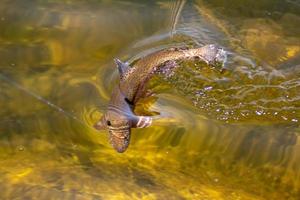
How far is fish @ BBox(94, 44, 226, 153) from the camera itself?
13.6ft

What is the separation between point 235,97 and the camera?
4648mm

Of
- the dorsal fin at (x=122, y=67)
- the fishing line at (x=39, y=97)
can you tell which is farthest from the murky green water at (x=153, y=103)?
the dorsal fin at (x=122, y=67)

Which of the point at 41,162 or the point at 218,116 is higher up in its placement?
the point at 218,116

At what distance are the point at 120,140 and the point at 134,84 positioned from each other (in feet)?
1.76

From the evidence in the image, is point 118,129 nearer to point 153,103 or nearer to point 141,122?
point 141,122

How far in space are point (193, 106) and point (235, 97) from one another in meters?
0.40

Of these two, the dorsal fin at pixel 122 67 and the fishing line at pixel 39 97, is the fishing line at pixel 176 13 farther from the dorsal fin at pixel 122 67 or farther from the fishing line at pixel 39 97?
the fishing line at pixel 39 97

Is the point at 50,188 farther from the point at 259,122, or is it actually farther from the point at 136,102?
the point at 259,122

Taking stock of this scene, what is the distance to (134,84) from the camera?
442cm

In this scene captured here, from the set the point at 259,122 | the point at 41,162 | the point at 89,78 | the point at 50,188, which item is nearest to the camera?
the point at 50,188

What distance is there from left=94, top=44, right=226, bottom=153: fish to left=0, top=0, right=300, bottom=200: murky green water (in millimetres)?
84

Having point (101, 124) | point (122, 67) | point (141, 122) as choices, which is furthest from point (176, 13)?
point (101, 124)

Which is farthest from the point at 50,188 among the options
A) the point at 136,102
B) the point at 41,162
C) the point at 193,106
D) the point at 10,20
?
the point at 10,20

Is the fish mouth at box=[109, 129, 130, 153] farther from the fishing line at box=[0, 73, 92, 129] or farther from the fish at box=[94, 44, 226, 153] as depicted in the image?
the fishing line at box=[0, 73, 92, 129]
